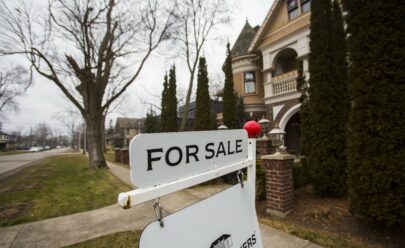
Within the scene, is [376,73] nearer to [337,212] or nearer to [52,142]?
[337,212]

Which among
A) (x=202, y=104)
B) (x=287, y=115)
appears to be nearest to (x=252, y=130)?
(x=202, y=104)

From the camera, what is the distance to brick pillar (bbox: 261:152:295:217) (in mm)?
4445

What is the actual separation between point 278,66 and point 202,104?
639 centimetres

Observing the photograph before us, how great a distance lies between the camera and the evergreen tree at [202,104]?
10.1 metres

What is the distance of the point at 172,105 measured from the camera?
14.2 m

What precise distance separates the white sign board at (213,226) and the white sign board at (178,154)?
19cm

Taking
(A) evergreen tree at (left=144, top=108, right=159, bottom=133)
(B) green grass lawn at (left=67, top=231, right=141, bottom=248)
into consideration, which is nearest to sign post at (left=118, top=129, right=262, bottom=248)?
(B) green grass lawn at (left=67, top=231, right=141, bottom=248)

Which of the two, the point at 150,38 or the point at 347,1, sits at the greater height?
the point at 150,38

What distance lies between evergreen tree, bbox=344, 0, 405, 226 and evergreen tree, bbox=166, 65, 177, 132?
35.4ft

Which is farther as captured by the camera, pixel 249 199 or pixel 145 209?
pixel 145 209

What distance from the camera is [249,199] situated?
1632 mm

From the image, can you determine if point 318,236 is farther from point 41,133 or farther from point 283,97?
point 41,133

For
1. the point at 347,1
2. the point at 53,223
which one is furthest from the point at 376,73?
the point at 53,223

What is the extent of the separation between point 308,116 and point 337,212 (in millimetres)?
2540
